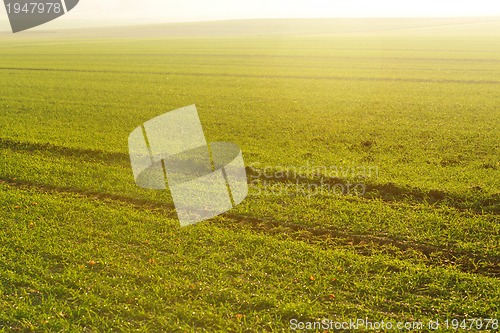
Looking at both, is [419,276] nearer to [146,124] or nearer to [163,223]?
[163,223]

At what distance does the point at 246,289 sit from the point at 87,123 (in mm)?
14946

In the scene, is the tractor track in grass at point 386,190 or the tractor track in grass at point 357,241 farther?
the tractor track in grass at point 386,190

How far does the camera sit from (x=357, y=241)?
375 inches

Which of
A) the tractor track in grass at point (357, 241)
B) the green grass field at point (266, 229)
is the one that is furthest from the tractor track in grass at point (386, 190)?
the tractor track in grass at point (357, 241)

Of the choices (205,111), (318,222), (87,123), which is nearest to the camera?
(318,222)

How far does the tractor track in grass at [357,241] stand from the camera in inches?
340

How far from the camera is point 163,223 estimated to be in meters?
10.4

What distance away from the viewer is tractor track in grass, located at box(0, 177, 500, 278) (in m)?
8.63

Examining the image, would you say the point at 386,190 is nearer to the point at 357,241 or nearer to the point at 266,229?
the point at 357,241

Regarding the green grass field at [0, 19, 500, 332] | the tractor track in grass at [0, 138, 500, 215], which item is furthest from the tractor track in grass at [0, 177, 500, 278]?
the tractor track in grass at [0, 138, 500, 215]

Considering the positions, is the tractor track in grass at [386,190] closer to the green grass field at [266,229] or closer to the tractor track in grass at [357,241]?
the green grass field at [266,229]

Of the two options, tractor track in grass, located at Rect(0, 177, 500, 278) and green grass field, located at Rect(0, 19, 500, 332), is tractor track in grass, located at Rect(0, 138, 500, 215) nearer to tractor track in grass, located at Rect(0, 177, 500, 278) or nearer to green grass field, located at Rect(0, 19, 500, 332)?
green grass field, located at Rect(0, 19, 500, 332)

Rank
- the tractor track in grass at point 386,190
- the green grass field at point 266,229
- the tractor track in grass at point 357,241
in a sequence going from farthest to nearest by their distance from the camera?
the tractor track in grass at point 386,190 → the tractor track in grass at point 357,241 → the green grass field at point 266,229

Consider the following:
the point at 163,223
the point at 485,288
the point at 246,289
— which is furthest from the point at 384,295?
the point at 163,223
